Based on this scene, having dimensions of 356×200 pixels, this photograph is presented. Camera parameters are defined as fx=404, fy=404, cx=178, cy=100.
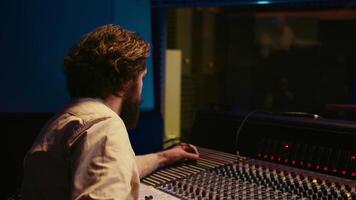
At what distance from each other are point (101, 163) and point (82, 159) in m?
0.05

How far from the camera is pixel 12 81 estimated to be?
2.04 m

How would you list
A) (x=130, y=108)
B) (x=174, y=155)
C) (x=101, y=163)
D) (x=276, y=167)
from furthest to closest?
(x=174, y=155)
(x=276, y=167)
(x=130, y=108)
(x=101, y=163)

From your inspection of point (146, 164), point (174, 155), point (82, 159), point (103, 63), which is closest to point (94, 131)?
point (82, 159)

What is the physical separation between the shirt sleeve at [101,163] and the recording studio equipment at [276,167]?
1.42 feet

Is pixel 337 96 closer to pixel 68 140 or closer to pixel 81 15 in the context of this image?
pixel 81 15

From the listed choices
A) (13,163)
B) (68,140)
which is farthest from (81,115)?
(13,163)

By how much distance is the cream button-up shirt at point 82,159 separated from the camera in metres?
0.99

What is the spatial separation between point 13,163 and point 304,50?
17.0ft

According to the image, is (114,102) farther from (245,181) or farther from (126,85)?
(245,181)

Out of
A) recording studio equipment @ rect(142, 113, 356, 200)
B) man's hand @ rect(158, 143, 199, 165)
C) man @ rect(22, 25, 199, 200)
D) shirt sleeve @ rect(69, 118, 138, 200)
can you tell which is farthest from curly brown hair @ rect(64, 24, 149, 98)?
man's hand @ rect(158, 143, 199, 165)

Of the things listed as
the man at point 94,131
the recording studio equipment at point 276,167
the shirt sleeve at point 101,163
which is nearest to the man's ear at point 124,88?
the man at point 94,131

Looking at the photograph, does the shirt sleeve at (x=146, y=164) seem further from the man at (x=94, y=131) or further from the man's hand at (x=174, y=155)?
the man at (x=94, y=131)

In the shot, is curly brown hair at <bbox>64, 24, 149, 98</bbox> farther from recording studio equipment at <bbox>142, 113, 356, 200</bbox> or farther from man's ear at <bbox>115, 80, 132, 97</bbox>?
recording studio equipment at <bbox>142, 113, 356, 200</bbox>

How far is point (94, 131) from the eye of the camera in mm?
1042
